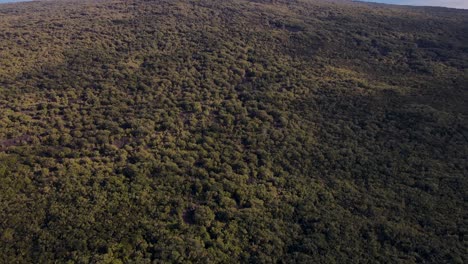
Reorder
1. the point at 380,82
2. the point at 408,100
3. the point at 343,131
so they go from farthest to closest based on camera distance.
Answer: the point at 380,82, the point at 408,100, the point at 343,131

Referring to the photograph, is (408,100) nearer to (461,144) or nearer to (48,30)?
(461,144)

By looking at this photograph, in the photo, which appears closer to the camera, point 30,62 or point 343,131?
point 343,131

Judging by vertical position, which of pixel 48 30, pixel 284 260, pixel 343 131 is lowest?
pixel 284 260

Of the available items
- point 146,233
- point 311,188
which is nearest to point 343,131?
point 311,188

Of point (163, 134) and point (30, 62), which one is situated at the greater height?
point (30, 62)

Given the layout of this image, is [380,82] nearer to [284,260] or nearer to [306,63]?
[306,63]

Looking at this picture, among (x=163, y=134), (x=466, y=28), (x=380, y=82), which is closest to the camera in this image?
(x=163, y=134)

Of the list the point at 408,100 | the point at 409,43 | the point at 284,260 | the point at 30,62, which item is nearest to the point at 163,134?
the point at 284,260
